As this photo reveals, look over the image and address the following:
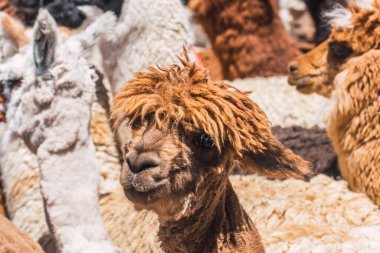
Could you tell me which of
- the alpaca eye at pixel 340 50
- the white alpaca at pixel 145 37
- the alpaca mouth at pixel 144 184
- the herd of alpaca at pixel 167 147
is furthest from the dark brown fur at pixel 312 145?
the alpaca mouth at pixel 144 184

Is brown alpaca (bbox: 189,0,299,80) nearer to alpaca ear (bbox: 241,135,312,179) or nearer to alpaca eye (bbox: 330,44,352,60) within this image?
alpaca eye (bbox: 330,44,352,60)

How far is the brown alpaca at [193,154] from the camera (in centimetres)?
262

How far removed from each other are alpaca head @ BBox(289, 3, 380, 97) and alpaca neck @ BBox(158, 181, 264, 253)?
6.00 feet

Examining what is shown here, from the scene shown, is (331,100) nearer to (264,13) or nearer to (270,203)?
(270,203)

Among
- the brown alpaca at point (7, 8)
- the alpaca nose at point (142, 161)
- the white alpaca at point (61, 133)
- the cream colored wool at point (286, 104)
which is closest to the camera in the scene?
the alpaca nose at point (142, 161)

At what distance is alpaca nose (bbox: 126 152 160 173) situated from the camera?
257 cm

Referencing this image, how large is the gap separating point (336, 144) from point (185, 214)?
6.64ft

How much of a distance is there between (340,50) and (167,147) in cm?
211

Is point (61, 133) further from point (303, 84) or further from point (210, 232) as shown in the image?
point (303, 84)

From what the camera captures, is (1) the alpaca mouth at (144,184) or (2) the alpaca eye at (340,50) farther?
(2) the alpaca eye at (340,50)

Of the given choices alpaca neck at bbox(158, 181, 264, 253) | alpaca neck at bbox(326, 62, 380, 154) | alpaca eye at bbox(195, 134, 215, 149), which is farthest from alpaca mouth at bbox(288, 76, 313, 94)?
alpaca eye at bbox(195, 134, 215, 149)

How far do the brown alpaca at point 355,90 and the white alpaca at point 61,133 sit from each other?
141 centimetres

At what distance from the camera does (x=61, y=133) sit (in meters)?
3.90

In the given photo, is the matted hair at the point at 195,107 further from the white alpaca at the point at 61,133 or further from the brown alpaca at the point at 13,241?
the white alpaca at the point at 61,133
